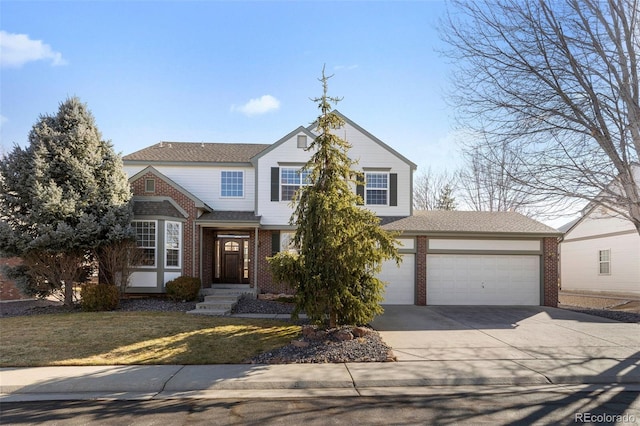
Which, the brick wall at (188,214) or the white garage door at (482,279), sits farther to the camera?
the white garage door at (482,279)

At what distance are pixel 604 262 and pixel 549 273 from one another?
8681 mm

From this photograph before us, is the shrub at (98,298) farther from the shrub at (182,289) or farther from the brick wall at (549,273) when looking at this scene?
the brick wall at (549,273)

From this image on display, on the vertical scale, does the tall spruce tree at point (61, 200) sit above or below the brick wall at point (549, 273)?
above

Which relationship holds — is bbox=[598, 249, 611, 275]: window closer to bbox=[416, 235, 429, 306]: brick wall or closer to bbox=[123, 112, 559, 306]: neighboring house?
bbox=[123, 112, 559, 306]: neighboring house

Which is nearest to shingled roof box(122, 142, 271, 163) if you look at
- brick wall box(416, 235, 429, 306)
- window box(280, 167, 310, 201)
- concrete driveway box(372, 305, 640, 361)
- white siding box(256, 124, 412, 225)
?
white siding box(256, 124, 412, 225)

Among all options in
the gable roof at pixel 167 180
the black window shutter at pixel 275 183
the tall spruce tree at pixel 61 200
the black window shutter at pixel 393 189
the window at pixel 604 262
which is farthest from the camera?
the window at pixel 604 262

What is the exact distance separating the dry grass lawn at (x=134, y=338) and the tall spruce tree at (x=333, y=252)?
1.49m

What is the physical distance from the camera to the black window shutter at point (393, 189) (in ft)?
58.6

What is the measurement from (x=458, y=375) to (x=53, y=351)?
8.20 meters

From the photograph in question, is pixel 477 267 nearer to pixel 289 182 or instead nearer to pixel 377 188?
pixel 377 188

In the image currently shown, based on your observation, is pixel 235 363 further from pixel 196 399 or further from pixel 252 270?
pixel 252 270

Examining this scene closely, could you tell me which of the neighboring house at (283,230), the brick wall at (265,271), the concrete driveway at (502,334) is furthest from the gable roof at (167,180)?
the concrete driveway at (502,334)

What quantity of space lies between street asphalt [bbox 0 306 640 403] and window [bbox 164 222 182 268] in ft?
25.2

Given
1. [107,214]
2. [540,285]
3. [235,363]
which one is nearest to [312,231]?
Result: [235,363]
